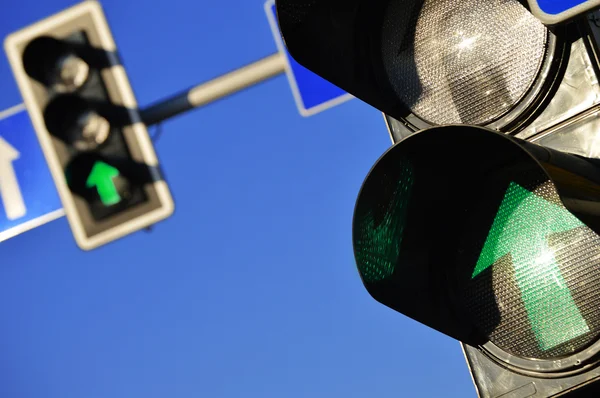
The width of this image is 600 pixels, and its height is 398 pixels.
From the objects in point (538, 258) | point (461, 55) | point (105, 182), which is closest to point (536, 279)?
point (538, 258)

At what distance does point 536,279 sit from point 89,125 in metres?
1.34

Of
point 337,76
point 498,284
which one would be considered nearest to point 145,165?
point 337,76

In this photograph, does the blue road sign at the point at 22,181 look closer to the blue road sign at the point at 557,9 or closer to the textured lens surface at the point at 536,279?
the textured lens surface at the point at 536,279

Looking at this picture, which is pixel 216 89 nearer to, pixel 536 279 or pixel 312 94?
pixel 312 94

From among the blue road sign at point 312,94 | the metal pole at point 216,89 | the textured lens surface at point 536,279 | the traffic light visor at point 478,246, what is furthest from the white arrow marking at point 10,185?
the textured lens surface at point 536,279

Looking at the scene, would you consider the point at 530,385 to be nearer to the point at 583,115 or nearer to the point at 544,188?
the point at 544,188

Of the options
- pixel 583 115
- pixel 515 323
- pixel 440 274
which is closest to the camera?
pixel 583 115

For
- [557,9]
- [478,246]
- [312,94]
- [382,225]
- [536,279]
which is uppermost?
[312,94]

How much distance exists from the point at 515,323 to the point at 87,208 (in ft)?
4.09

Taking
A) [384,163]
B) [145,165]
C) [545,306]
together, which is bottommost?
[545,306]

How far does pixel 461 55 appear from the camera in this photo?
9.44 feet

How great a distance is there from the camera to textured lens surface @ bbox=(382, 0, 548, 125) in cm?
273

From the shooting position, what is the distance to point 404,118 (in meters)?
3.01

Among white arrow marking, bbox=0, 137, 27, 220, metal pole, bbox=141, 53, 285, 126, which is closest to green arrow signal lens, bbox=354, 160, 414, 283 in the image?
metal pole, bbox=141, 53, 285, 126
